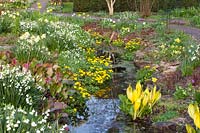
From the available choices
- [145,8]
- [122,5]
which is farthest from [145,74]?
[122,5]

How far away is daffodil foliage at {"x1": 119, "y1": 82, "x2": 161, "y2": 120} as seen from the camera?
705 centimetres

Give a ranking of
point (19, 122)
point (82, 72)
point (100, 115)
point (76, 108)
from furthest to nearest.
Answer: point (82, 72), point (76, 108), point (100, 115), point (19, 122)

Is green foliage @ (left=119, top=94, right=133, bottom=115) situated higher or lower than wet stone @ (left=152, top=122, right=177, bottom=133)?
Result: higher

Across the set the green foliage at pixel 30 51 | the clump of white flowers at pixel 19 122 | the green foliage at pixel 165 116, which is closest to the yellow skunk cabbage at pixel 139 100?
the green foliage at pixel 165 116

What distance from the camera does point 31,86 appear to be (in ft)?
20.5

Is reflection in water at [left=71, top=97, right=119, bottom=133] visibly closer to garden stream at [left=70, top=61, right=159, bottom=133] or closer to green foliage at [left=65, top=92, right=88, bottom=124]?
garden stream at [left=70, top=61, right=159, bottom=133]

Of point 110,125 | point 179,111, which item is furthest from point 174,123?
point 110,125

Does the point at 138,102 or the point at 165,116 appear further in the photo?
the point at 165,116

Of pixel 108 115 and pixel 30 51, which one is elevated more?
pixel 30 51

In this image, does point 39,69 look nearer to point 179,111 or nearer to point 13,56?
point 13,56

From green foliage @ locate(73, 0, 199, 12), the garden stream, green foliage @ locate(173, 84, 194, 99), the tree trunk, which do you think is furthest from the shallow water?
green foliage @ locate(73, 0, 199, 12)

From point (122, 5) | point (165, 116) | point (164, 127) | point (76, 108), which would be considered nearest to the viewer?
point (164, 127)

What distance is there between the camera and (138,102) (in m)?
6.95

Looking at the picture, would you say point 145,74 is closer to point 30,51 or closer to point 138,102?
point 30,51
